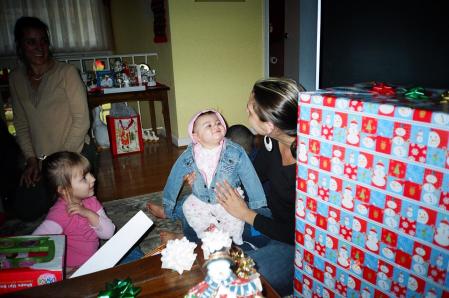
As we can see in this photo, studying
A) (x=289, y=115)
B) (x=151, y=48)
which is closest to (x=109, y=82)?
(x=151, y=48)

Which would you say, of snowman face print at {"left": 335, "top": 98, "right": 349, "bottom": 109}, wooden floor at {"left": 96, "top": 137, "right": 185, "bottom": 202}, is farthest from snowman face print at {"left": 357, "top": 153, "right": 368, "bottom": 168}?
wooden floor at {"left": 96, "top": 137, "right": 185, "bottom": 202}

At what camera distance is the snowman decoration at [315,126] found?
884 mm

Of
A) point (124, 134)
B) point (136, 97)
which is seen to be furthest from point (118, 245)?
point (124, 134)

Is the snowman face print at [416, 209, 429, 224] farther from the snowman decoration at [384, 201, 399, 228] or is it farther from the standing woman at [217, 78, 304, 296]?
the standing woman at [217, 78, 304, 296]

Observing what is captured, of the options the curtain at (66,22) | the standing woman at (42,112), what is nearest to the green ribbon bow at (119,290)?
the standing woman at (42,112)

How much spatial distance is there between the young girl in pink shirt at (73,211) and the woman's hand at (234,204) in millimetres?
545

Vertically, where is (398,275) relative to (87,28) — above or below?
below

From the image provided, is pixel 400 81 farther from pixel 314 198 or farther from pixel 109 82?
pixel 109 82

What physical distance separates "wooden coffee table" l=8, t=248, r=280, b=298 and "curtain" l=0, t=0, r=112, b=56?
483 cm

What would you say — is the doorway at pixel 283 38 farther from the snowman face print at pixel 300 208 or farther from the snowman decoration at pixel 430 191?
the snowman decoration at pixel 430 191

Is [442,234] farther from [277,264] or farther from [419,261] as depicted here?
[277,264]

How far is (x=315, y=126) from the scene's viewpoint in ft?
2.93

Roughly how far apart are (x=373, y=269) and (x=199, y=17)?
3353 mm

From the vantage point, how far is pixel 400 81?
131 cm
